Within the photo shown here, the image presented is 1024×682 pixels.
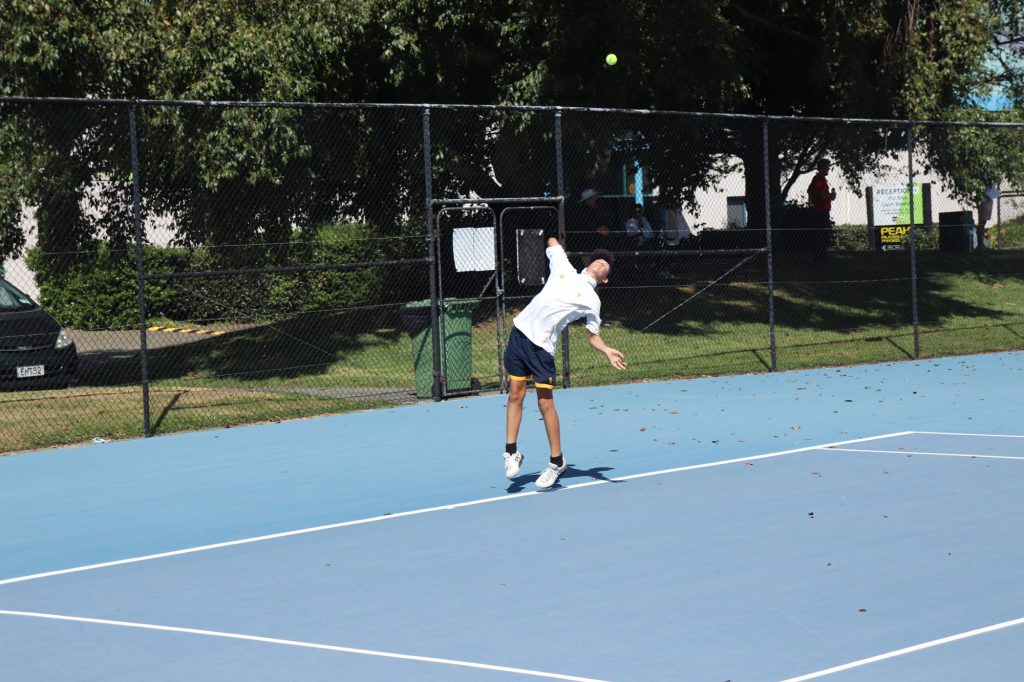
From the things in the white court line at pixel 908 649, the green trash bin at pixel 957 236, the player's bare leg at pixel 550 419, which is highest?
the green trash bin at pixel 957 236

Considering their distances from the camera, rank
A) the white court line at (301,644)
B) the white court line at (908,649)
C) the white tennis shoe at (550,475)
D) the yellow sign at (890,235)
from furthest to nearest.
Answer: the yellow sign at (890,235)
the white tennis shoe at (550,475)
the white court line at (301,644)
the white court line at (908,649)

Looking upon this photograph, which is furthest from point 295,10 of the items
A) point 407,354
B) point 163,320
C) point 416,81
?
point 163,320

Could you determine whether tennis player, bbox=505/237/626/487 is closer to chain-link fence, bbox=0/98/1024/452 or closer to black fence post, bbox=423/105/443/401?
chain-link fence, bbox=0/98/1024/452

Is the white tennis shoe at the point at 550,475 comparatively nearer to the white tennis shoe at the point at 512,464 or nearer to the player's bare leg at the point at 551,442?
the player's bare leg at the point at 551,442

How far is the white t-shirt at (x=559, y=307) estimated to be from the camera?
1040 centimetres

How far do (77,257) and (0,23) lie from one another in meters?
6.26

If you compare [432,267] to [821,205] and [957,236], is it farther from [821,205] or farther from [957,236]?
[957,236]

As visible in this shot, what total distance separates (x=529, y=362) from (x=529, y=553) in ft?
8.43

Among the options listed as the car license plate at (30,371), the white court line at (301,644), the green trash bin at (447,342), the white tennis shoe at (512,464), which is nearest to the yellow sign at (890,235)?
the green trash bin at (447,342)

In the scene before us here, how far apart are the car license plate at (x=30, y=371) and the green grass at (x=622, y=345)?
32cm

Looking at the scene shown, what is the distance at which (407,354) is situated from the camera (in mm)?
19469

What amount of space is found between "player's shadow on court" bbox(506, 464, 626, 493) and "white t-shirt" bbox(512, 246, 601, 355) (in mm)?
1019

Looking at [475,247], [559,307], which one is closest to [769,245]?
[475,247]

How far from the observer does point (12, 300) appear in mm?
17766
